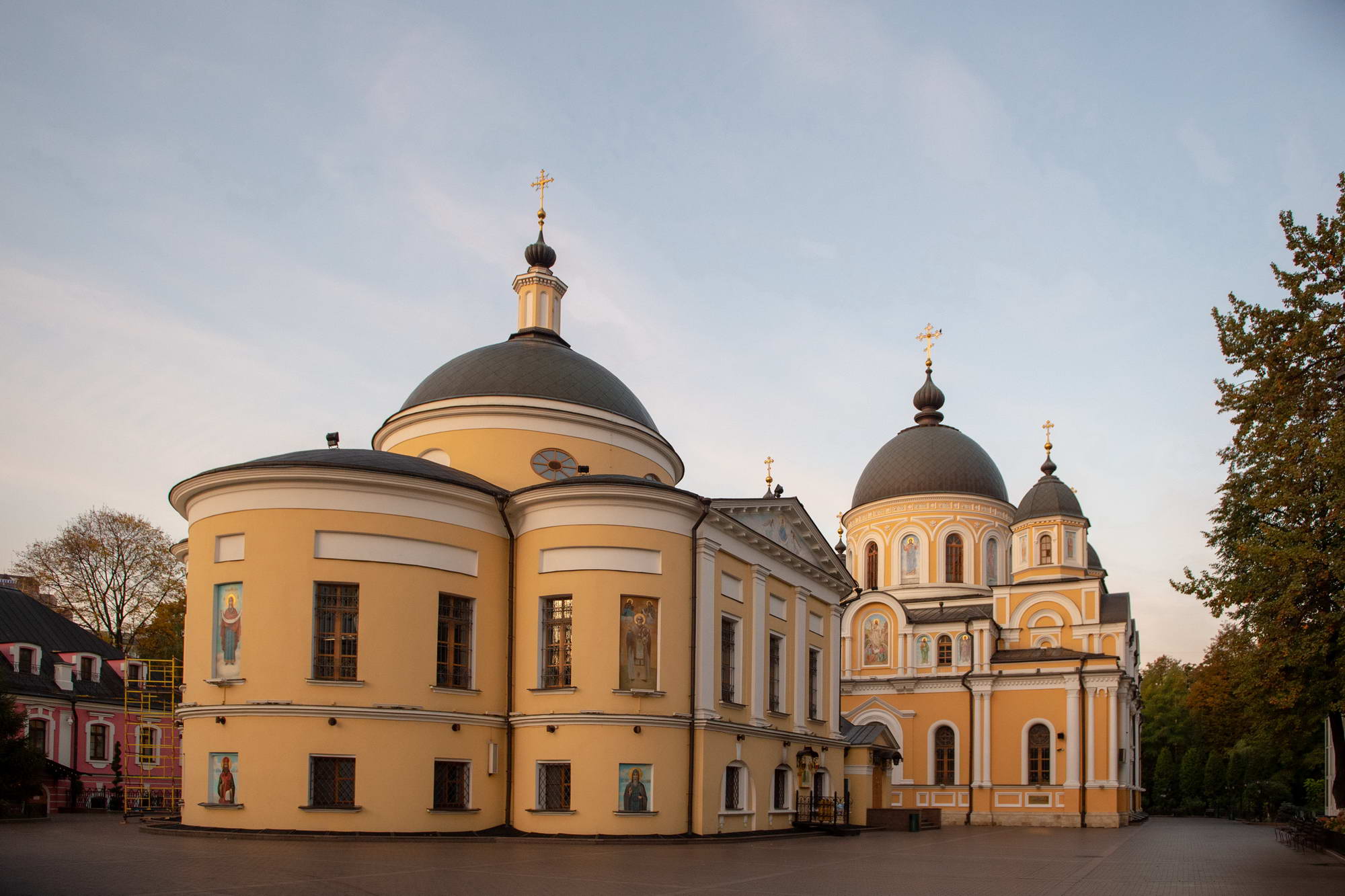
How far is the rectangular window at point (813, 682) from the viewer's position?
32406mm

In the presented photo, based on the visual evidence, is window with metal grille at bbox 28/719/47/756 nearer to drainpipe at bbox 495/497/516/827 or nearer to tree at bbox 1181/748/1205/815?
drainpipe at bbox 495/497/516/827

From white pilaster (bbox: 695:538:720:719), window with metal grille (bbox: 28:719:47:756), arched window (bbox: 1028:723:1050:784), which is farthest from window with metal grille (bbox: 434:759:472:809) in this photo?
arched window (bbox: 1028:723:1050:784)

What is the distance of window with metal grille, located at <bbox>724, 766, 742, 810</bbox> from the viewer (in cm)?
2620

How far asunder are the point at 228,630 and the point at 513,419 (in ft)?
28.3

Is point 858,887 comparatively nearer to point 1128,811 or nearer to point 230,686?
point 230,686

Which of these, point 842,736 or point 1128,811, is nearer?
point 842,736

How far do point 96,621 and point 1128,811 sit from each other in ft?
140

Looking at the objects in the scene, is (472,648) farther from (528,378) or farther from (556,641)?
(528,378)

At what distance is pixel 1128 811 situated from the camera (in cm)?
4678

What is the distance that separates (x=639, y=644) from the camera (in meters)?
24.1

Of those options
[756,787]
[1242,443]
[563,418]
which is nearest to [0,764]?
[563,418]

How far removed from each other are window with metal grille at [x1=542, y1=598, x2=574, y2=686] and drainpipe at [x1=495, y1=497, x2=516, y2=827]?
84 centimetres

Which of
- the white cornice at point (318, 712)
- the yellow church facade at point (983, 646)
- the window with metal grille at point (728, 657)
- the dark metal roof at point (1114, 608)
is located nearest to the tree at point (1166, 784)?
the yellow church facade at point (983, 646)

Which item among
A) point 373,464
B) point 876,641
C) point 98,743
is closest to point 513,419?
point 373,464
